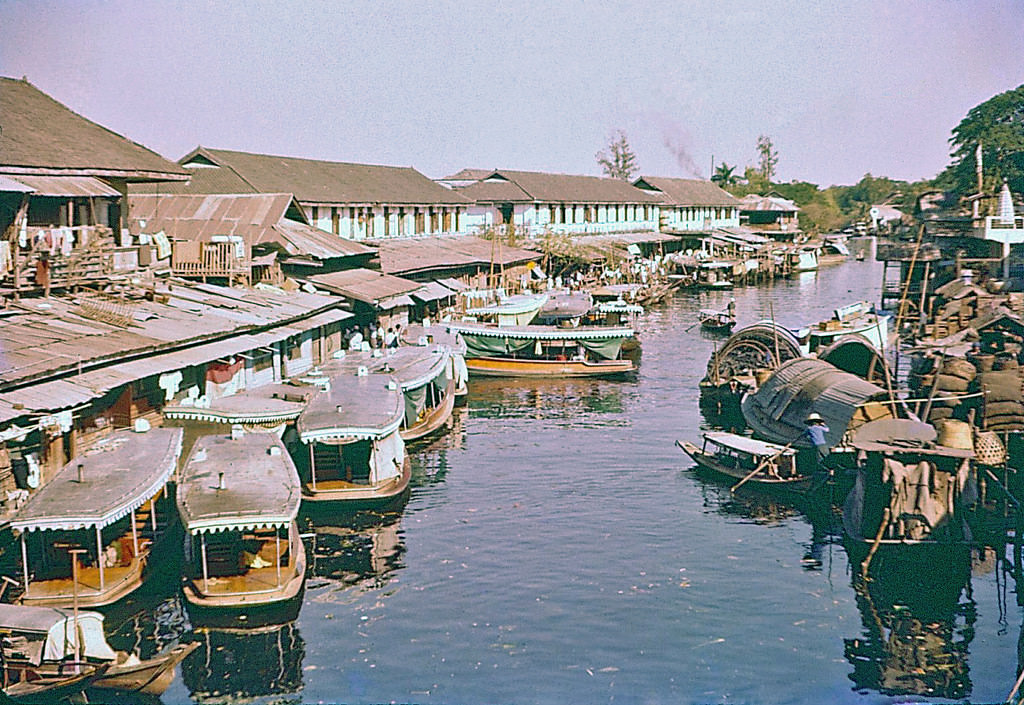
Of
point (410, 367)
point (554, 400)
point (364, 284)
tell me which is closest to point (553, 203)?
point (364, 284)

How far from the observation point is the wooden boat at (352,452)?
75.9 feet

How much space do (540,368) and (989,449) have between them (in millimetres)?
20893

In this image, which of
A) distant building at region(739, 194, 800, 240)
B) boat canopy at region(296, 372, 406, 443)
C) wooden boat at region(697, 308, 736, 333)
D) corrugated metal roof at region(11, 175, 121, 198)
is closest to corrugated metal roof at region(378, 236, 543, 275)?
wooden boat at region(697, 308, 736, 333)

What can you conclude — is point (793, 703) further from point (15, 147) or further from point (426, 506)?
point (15, 147)

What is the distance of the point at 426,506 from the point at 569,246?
147ft

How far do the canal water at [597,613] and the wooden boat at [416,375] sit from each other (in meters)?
2.56

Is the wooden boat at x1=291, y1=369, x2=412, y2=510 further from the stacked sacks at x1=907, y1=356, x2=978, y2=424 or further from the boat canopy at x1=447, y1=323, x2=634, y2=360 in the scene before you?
the boat canopy at x1=447, y1=323, x2=634, y2=360

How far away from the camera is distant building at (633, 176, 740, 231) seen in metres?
96.3

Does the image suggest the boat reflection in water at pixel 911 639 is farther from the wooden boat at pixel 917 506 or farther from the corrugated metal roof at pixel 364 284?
the corrugated metal roof at pixel 364 284

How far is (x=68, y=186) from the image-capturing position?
26312 millimetres

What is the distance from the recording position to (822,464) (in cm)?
2403

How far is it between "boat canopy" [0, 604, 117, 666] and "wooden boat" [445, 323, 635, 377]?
1074 inches

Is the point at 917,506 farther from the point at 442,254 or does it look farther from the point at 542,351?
the point at 442,254

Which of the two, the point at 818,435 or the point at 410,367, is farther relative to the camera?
the point at 410,367
